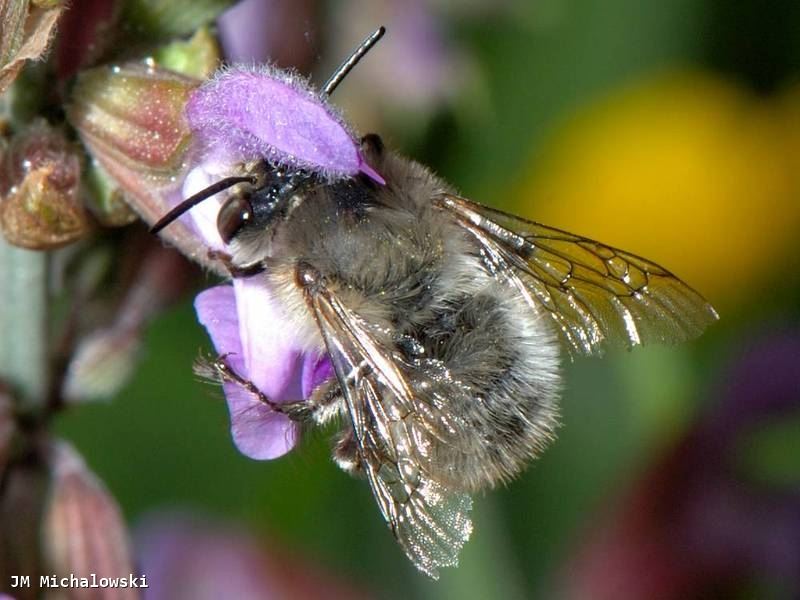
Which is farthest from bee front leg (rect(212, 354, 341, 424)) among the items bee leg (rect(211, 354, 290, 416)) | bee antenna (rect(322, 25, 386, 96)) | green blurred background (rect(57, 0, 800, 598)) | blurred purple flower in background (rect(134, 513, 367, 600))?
blurred purple flower in background (rect(134, 513, 367, 600))

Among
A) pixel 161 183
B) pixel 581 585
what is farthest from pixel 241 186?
pixel 581 585

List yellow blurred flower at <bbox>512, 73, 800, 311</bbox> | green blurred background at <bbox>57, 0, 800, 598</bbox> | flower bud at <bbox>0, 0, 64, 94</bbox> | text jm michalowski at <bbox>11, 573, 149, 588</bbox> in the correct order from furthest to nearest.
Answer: yellow blurred flower at <bbox>512, 73, 800, 311</bbox> → green blurred background at <bbox>57, 0, 800, 598</bbox> → text jm michalowski at <bbox>11, 573, 149, 588</bbox> → flower bud at <bbox>0, 0, 64, 94</bbox>

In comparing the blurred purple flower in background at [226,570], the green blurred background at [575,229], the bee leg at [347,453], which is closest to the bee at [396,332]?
the bee leg at [347,453]

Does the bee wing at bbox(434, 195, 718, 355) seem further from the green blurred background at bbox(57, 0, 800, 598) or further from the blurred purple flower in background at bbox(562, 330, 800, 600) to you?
the blurred purple flower in background at bbox(562, 330, 800, 600)

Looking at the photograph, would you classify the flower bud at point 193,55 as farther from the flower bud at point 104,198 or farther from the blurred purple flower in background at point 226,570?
the blurred purple flower in background at point 226,570

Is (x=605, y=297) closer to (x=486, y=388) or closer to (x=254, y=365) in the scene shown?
(x=486, y=388)

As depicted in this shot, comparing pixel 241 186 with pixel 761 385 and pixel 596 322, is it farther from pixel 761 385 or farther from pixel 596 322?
pixel 761 385

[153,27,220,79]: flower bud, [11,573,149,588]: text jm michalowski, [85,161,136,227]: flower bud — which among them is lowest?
[11,573,149,588]: text jm michalowski
